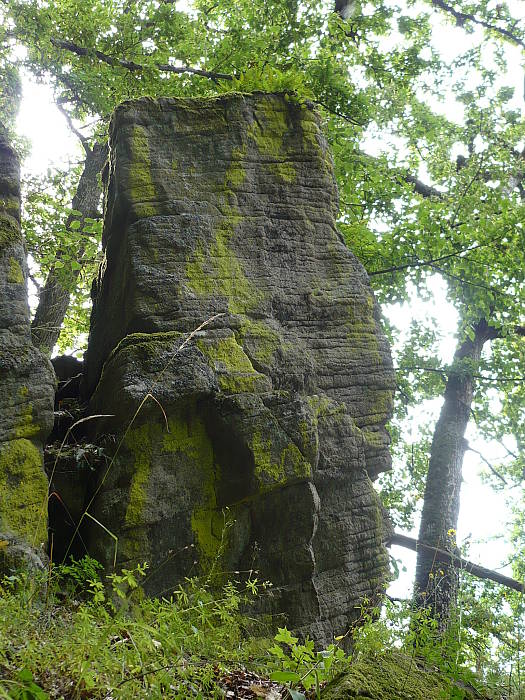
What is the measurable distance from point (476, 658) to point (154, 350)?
3526 millimetres

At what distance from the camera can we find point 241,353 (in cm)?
634

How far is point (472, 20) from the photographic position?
1540cm

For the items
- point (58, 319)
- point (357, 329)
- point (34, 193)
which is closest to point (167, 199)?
point (357, 329)

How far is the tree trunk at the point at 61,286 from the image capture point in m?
11.0

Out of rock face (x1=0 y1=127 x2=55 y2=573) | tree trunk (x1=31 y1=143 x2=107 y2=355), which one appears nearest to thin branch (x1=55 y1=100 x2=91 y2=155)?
tree trunk (x1=31 y1=143 x2=107 y2=355)

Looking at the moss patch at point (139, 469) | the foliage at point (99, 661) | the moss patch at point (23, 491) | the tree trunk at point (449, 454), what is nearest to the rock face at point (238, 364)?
the moss patch at point (139, 469)

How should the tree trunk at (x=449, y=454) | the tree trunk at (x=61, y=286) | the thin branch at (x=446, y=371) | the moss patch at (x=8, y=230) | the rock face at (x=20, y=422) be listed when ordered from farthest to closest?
the thin branch at (x=446, y=371), the tree trunk at (x=449, y=454), the tree trunk at (x=61, y=286), the moss patch at (x=8, y=230), the rock face at (x=20, y=422)

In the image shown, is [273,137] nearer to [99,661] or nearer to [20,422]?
[20,422]

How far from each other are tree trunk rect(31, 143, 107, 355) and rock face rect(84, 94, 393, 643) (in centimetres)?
342

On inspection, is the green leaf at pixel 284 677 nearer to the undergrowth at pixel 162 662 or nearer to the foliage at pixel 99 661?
the undergrowth at pixel 162 662

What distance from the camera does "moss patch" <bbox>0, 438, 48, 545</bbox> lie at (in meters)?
5.25

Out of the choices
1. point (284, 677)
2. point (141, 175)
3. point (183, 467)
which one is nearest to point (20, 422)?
point (183, 467)

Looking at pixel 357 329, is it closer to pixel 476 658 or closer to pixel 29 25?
pixel 476 658

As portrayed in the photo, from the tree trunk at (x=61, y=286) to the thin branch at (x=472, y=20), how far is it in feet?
29.4
